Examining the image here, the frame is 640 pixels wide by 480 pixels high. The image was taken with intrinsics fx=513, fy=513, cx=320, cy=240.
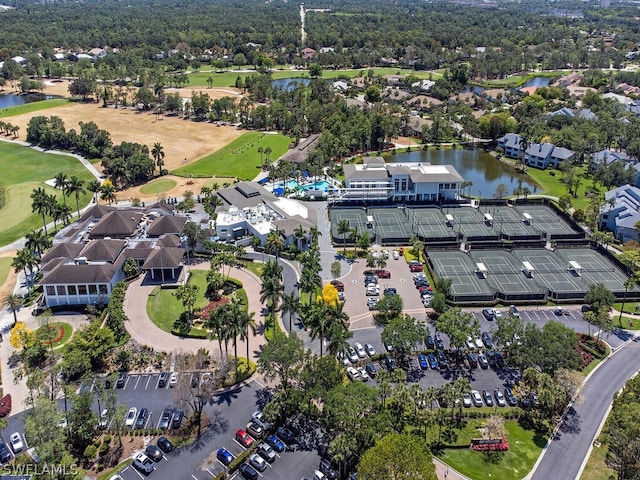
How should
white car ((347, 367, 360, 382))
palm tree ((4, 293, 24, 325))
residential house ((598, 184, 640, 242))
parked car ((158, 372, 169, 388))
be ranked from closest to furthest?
parked car ((158, 372, 169, 388))
white car ((347, 367, 360, 382))
palm tree ((4, 293, 24, 325))
residential house ((598, 184, 640, 242))

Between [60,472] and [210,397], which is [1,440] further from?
[210,397]

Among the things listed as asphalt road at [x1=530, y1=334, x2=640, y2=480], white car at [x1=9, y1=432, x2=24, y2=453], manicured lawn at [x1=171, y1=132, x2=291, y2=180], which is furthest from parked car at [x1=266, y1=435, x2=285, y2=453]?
manicured lawn at [x1=171, y1=132, x2=291, y2=180]

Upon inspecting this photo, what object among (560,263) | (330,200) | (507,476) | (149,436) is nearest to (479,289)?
(560,263)

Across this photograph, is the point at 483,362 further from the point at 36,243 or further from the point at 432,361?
the point at 36,243

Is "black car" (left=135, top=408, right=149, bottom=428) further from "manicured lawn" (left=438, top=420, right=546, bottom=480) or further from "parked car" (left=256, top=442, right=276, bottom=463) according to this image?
"manicured lawn" (left=438, top=420, right=546, bottom=480)

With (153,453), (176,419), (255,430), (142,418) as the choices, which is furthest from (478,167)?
(153,453)
